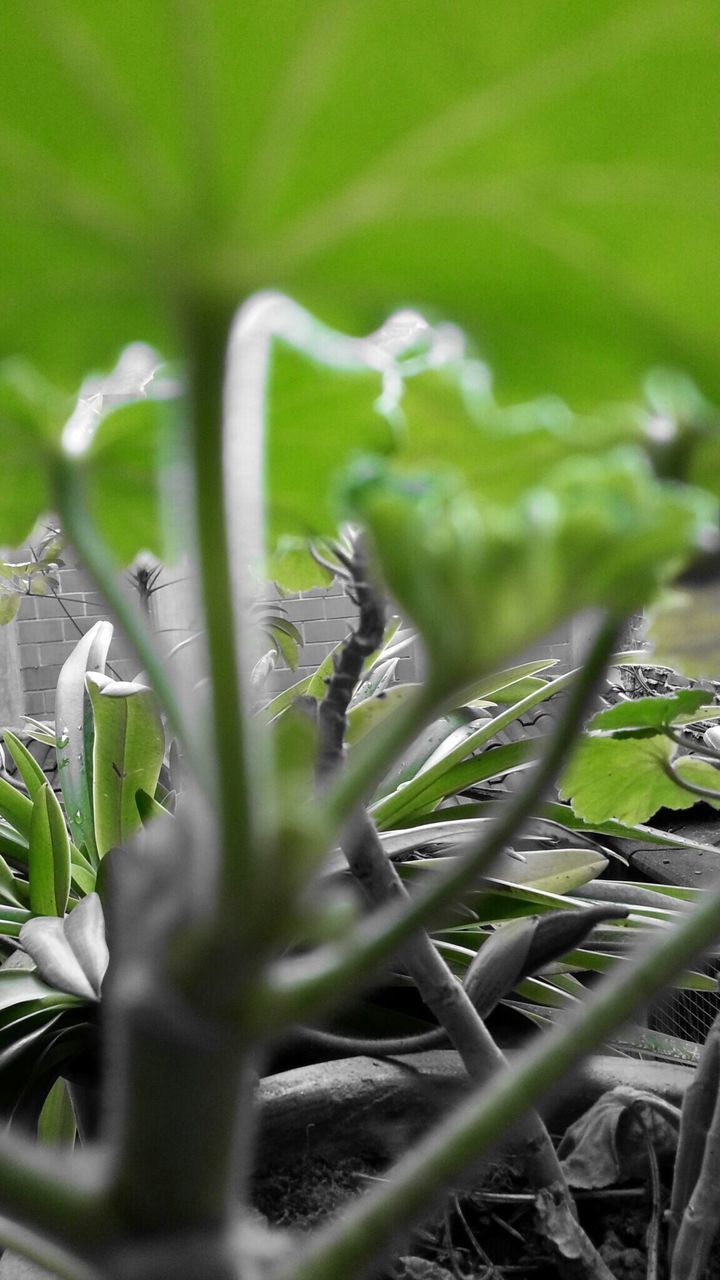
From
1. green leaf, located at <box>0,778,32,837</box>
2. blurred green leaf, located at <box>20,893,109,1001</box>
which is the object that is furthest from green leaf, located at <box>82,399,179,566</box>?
green leaf, located at <box>0,778,32,837</box>

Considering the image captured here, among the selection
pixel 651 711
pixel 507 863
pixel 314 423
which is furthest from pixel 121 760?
pixel 314 423

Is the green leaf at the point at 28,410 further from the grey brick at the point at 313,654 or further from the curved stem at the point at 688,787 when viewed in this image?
the grey brick at the point at 313,654

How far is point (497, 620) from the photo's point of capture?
115 millimetres

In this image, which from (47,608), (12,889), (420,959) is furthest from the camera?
(47,608)

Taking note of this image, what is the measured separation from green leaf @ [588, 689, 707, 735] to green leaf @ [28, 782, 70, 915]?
0.55 meters

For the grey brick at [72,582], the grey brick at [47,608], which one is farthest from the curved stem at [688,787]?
the grey brick at [47,608]

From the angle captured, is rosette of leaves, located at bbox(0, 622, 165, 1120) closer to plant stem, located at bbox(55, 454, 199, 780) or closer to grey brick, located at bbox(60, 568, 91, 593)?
plant stem, located at bbox(55, 454, 199, 780)

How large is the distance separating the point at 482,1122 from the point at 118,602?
10cm

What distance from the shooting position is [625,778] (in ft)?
1.44

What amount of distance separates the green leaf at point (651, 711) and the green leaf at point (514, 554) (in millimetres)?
268

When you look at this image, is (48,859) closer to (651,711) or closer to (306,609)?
(651,711)

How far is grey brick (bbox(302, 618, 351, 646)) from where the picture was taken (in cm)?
313

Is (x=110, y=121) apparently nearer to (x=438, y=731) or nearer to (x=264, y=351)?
(x=264, y=351)

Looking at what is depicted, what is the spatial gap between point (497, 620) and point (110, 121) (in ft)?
0.30
